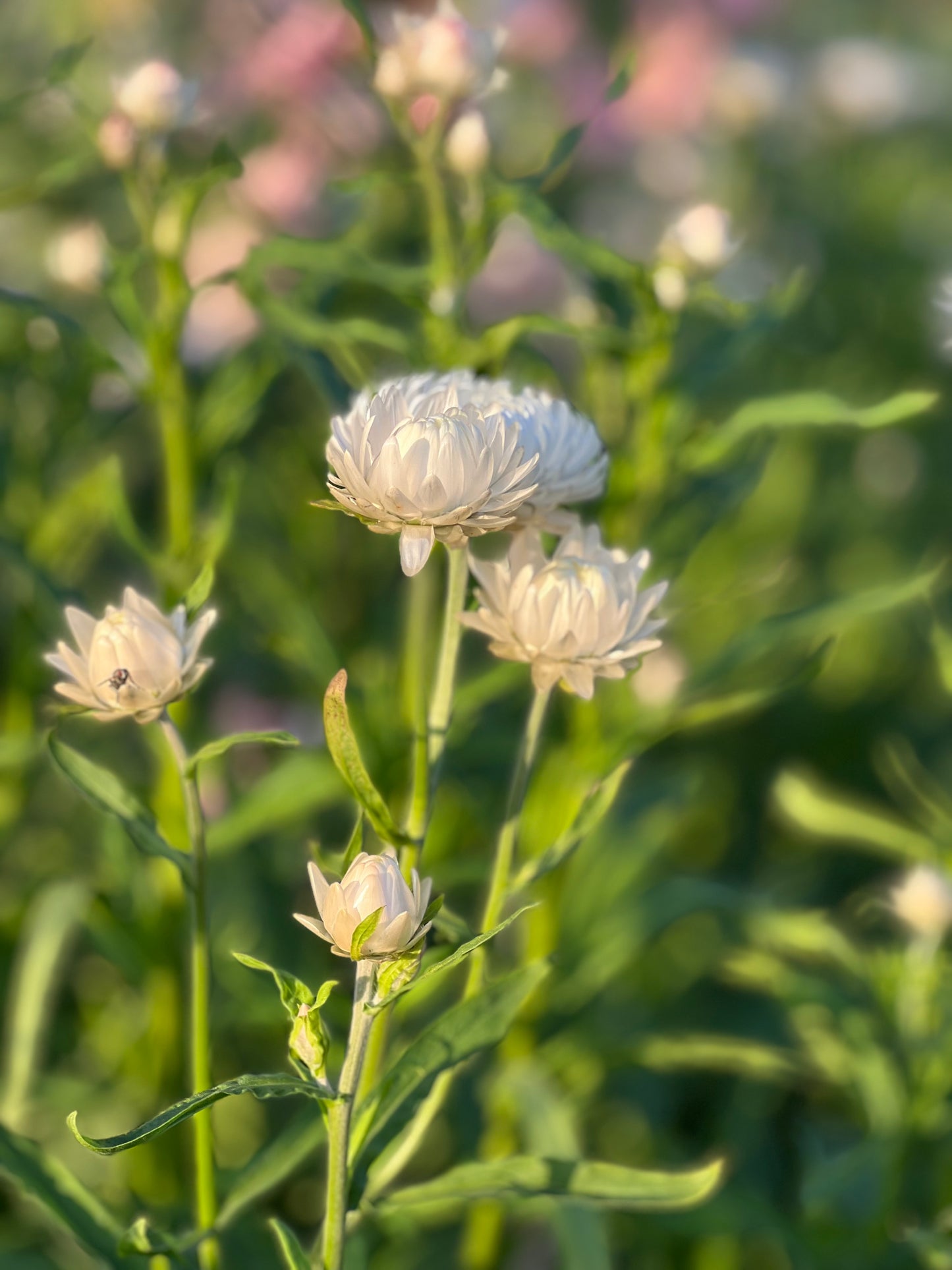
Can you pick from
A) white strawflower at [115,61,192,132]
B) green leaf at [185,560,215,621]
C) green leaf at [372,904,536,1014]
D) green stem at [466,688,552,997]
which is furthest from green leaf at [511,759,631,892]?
white strawflower at [115,61,192,132]

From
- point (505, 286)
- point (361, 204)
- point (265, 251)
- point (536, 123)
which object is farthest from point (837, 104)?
point (265, 251)

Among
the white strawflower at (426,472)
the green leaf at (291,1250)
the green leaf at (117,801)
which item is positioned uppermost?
the white strawflower at (426,472)

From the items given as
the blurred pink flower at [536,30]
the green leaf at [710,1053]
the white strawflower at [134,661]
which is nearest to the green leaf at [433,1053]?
the white strawflower at [134,661]

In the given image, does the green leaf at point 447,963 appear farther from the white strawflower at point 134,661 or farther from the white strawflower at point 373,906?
the white strawflower at point 134,661

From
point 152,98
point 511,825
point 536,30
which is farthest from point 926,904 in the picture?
point 536,30

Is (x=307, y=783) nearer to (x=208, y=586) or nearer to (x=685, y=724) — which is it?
(x=685, y=724)

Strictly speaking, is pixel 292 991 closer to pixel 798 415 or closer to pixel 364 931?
pixel 364 931
